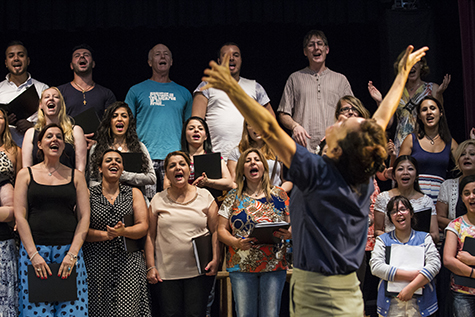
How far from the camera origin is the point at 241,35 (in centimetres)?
588

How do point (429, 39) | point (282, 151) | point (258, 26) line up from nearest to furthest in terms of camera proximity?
point (282, 151) < point (429, 39) < point (258, 26)

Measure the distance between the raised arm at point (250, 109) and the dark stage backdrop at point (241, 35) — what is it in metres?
3.93

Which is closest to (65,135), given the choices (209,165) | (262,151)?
(209,165)

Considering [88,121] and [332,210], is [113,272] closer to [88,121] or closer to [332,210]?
[88,121]

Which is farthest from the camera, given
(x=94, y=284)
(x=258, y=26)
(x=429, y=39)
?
(x=258, y=26)

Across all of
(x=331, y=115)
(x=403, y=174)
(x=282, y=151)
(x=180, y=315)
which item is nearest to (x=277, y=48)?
(x=331, y=115)

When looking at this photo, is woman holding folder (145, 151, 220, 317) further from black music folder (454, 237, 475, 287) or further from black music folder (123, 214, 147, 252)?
black music folder (454, 237, 475, 287)

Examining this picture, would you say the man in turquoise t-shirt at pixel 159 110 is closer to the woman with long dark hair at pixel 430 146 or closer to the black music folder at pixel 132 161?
the black music folder at pixel 132 161

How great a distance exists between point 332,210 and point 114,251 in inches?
79.8

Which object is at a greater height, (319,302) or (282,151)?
(282,151)

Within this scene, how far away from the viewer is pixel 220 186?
387 centimetres

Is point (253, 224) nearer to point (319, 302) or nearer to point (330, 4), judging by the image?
point (319, 302)

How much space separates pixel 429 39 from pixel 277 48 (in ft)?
5.35

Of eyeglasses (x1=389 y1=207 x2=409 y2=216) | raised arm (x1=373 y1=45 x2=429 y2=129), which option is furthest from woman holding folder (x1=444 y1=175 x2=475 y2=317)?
raised arm (x1=373 y1=45 x2=429 y2=129)
